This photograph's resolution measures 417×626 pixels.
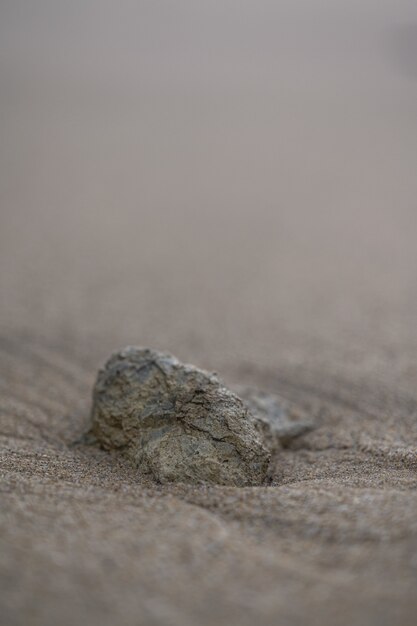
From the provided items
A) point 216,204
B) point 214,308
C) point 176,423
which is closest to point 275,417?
point 176,423

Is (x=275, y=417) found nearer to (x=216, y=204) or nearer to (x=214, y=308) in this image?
(x=214, y=308)

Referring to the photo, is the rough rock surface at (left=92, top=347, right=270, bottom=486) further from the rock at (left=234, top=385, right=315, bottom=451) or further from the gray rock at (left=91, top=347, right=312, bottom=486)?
the rock at (left=234, top=385, right=315, bottom=451)

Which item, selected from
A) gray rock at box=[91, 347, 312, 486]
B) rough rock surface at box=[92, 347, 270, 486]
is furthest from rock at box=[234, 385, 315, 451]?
rough rock surface at box=[92, 347, 270, 486]

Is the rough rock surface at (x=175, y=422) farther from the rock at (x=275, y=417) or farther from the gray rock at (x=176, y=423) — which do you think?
the rock at (x=275, y=417)

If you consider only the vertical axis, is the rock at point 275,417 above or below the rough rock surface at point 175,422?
above

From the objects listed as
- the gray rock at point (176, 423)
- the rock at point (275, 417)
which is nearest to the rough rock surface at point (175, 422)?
the gray rock at point (176, 423)

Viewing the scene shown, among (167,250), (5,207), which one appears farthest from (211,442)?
(5,207)
